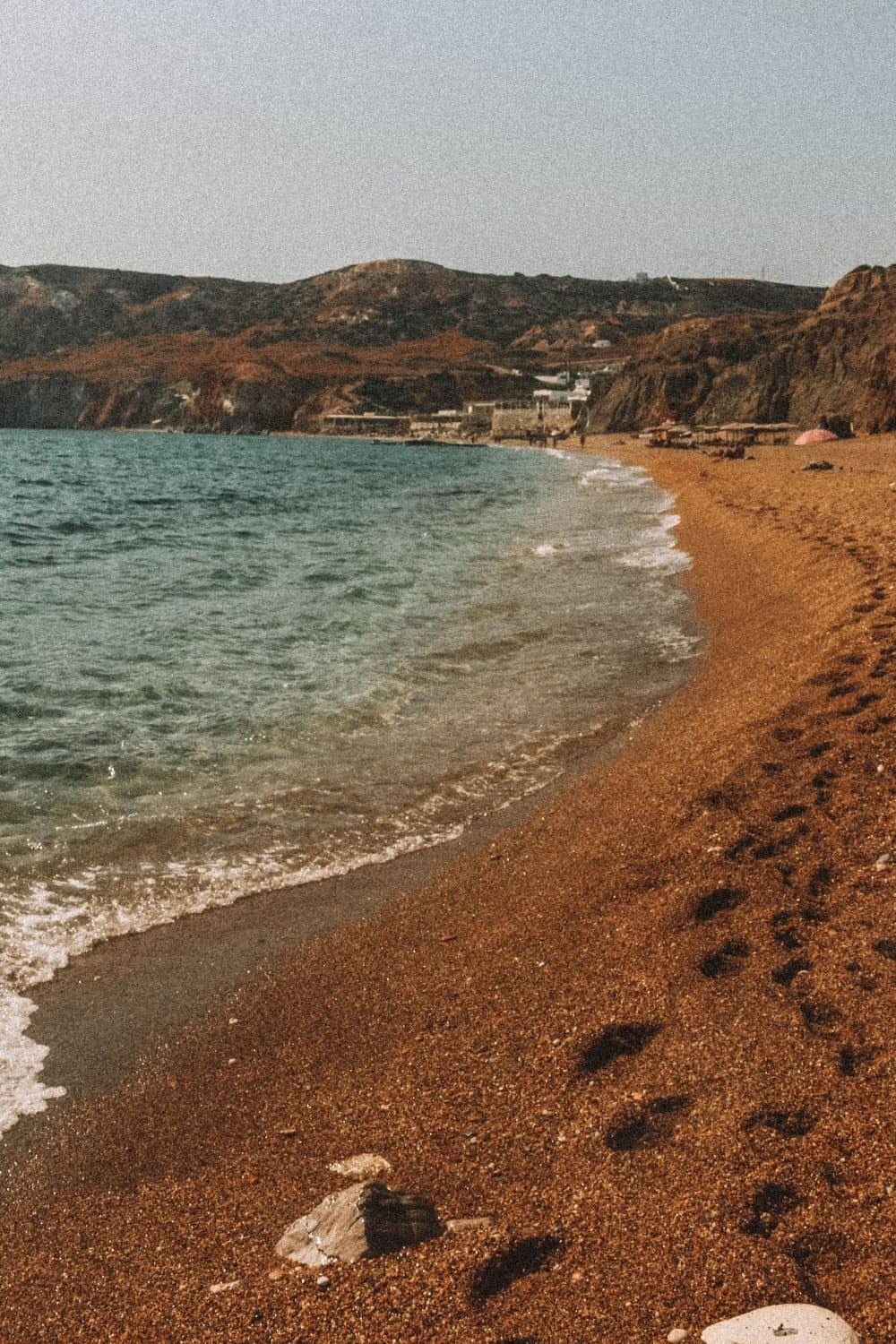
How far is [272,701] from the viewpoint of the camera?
34.3ft

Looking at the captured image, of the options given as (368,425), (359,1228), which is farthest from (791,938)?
(368,425)

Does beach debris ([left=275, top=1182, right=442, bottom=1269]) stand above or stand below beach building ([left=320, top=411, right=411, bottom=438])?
below

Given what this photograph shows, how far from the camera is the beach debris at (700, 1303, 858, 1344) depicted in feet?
8.15

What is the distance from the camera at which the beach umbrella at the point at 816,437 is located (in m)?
Result: 55.2

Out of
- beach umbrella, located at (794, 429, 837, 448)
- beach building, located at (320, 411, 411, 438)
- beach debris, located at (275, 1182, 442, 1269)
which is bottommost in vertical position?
beach debris, located at (275, 1182, 442, 1269)

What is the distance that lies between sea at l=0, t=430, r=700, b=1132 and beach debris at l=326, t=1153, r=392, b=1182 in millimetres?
1567

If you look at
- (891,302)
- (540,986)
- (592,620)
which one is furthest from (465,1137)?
(891,302)

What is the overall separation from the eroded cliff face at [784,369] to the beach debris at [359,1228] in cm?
6083

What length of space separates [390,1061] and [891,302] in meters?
90.9

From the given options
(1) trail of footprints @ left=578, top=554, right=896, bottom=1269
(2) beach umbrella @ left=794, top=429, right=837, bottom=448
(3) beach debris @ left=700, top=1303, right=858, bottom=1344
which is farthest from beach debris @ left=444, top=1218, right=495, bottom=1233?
(2) beach umbrella @ left=794, top=429, right=837, bottom=448

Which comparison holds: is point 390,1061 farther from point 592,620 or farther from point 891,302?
point 891,302

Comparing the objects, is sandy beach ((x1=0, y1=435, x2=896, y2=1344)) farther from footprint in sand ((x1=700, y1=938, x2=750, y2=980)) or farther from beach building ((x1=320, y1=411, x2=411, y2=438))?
beach building ((x1=320, y1=411, x2=411, y2=438))

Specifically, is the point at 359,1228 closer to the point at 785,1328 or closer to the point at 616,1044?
the point at 785,1328

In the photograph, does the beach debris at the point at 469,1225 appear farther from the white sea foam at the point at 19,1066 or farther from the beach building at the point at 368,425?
the beach building at the point at 368,425
